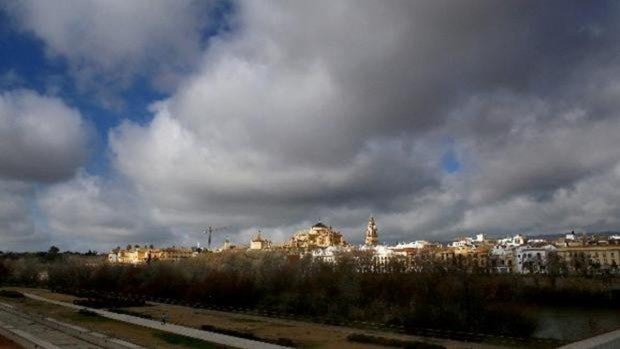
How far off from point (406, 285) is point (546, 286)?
2628 cm

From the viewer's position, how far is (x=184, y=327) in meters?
42.8

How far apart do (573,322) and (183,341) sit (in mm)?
35772

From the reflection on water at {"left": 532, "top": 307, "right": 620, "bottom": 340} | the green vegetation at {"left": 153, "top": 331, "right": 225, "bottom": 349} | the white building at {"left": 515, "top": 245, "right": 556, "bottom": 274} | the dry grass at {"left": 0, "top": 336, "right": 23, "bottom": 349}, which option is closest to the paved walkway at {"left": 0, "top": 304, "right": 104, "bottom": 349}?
the dry grass at {"left": 0, "top": 336, "right": 23, "bottom": 349}

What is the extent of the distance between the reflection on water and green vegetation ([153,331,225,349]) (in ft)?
80.1

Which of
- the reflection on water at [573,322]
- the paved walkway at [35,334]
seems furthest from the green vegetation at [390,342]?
the paved walkway at [35,334]

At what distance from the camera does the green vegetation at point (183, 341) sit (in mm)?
33344

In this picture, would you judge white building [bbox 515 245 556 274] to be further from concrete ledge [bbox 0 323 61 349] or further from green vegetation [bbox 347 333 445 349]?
concrete ledge [bbox 0 323 61 349]

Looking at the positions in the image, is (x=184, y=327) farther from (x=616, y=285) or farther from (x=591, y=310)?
(x=616, y=285)

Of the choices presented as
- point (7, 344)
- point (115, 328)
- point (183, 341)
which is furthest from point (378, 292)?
point (7, 344)

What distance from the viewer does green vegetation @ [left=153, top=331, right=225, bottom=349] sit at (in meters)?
33.3

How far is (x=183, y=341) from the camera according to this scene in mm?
35281

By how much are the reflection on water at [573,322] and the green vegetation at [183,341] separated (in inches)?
961

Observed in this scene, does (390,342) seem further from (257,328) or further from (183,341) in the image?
(257,328)

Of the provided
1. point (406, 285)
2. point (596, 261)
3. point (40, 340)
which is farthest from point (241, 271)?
point (596, 261)
